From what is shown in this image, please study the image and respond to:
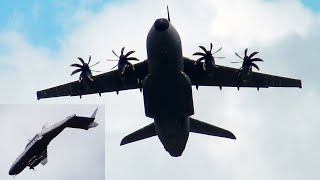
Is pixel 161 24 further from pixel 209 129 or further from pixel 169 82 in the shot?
pixel 209 129

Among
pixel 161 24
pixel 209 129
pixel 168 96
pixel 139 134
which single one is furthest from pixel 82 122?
pixel 161 24

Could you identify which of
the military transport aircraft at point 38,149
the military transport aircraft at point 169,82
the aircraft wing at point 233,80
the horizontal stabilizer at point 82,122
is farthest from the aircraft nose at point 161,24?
the military transport aircraft at point 38,149

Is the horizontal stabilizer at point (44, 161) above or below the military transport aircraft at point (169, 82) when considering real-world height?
below

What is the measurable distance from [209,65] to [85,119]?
852cm

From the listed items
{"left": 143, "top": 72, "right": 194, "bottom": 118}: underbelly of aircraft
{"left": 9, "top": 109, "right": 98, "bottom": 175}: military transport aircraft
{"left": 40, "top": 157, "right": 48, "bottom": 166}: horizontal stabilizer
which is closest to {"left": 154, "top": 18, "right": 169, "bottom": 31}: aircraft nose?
{"left": 143, "top": 72, "right": 194, "bottom": 118}: underbelly of aircraft

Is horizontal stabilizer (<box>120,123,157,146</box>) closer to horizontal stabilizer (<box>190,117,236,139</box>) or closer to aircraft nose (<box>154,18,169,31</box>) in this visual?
horizontal stabilizer (<box>190,117,236,139</box>)

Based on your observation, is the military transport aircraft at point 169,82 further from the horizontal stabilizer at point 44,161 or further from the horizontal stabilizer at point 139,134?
the horizontal stabilizer at point 44,161

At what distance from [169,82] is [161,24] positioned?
3.28 m

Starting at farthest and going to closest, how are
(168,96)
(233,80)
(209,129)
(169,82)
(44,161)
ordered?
(44,161)
(209,129)
(233,80)
(168,96)
(169,82)

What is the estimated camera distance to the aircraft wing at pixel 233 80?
39206 mm

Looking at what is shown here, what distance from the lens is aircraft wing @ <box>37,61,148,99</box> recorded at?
3903 centimetres

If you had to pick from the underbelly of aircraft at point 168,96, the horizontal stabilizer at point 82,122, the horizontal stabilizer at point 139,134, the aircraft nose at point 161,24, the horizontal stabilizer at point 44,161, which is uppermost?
the aircraft nose at point 161,24

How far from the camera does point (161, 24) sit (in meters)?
32.6

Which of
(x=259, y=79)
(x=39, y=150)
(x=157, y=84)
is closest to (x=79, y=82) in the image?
(x=39, y=150)
